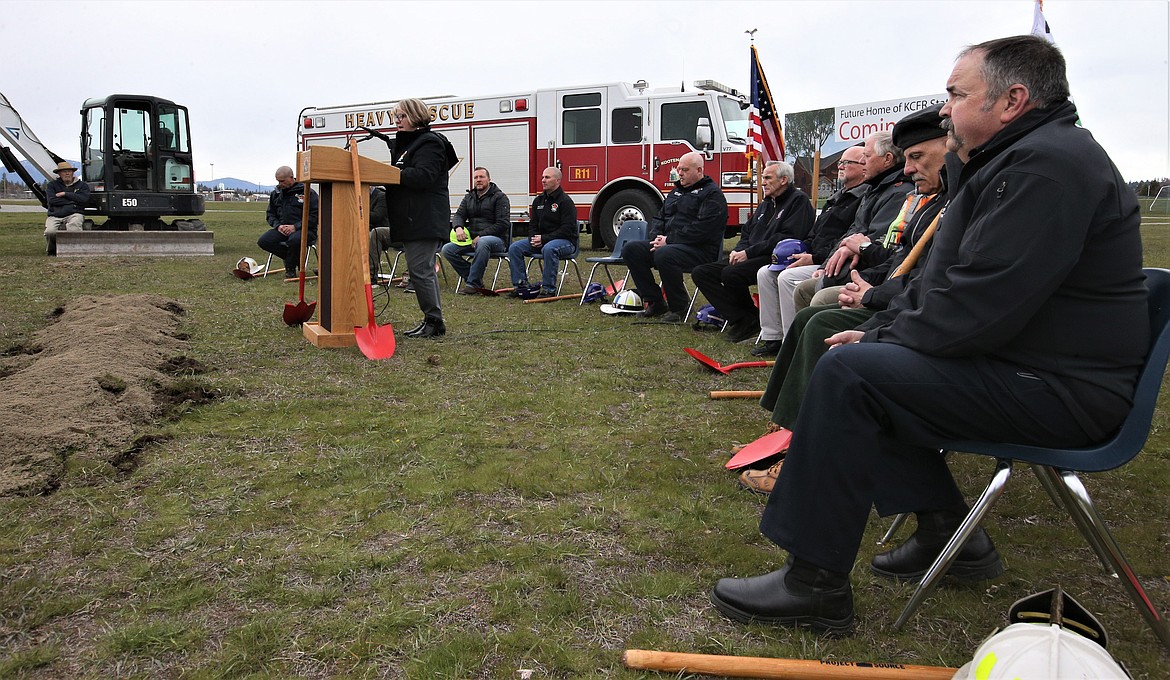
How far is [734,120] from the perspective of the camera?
1367 centimetres

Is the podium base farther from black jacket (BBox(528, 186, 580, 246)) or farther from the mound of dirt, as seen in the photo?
black jacket (BBox(528, 186, 580, 246))

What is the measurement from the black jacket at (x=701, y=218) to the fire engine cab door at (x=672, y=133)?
20.3 feet

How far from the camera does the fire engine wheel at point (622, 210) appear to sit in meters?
14.0

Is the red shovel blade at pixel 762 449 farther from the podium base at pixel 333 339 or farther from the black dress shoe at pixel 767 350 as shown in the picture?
the podium base at pixel 333 339

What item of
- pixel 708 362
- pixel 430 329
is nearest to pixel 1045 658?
pixel 708 362

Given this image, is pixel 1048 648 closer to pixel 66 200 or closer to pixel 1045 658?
pixel 1045 658

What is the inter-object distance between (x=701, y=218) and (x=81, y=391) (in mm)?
4978

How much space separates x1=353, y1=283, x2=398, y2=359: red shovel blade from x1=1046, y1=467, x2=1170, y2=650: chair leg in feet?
14.5

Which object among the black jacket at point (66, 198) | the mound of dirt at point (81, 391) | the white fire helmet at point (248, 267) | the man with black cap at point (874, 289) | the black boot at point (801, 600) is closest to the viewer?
the black boot at point (801, 600)

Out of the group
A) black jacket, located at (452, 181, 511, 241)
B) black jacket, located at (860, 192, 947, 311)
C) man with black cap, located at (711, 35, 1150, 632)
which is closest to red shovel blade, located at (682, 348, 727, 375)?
black jacket, located at (860, 192, 947, 311)

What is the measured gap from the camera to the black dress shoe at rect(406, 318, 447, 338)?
654cm

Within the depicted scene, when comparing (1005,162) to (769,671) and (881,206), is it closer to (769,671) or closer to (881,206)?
(769,671)

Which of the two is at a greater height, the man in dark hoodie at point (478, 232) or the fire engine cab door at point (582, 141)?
the fire engine cab door at point (582, 141)

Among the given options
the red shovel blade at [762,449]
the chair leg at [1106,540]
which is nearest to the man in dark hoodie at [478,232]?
the red shovel blade at [762,449]
